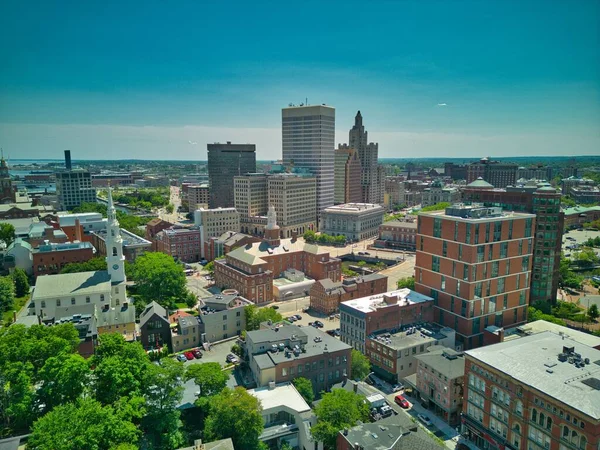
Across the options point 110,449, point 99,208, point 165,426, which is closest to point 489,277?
point 165,426

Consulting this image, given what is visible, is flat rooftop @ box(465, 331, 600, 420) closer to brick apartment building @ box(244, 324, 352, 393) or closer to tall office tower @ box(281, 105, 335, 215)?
brick apartment building @ box(244, 324, 352, 393)

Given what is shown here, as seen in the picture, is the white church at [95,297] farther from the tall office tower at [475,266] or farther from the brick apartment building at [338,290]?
the tall office tower at [475,266]

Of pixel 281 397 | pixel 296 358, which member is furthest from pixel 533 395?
pixel 281 397

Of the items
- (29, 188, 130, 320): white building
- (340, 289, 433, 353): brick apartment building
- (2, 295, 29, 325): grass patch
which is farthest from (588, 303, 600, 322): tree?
(2, 295, 29, 325): grass patch

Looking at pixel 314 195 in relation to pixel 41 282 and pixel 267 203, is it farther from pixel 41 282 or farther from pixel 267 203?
pixel 41 282

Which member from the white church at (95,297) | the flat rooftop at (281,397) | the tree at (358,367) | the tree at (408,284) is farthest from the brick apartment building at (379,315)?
the white church at (95,297)

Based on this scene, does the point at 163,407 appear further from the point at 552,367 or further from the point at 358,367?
the point at 552,367
